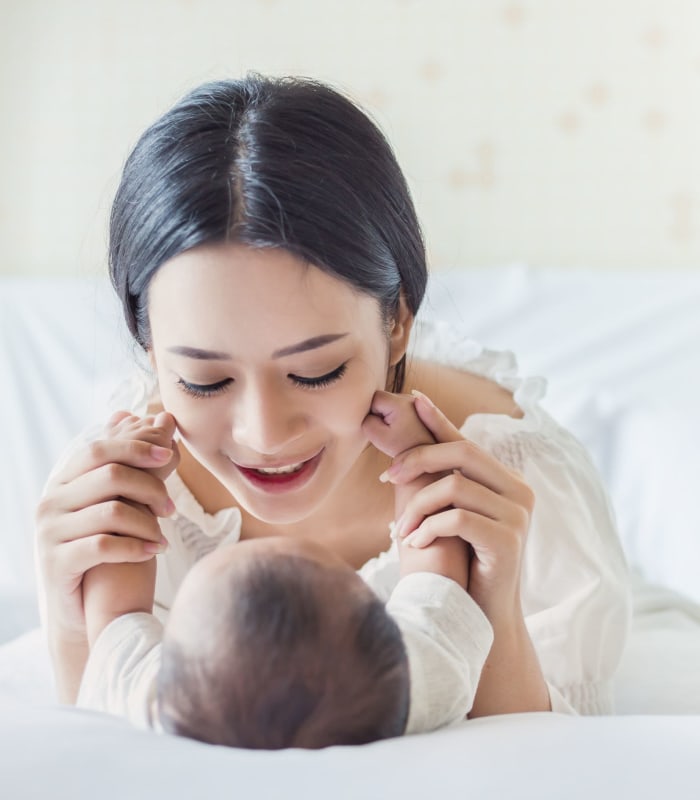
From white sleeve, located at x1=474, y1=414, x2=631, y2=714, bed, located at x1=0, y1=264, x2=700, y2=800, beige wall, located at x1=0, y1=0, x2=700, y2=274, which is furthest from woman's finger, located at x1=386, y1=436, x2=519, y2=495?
beige wall, located at x1=0, y1=0, x2=700, y2=274

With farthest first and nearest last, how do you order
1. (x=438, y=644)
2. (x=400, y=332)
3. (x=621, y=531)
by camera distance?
1. (x=621, y=531)
2. (x=400, y=332)
3. (x=438, y=644)

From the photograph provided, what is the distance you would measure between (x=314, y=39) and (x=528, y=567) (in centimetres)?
176

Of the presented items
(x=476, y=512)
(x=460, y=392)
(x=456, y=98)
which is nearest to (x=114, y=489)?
(x=476, y=512)

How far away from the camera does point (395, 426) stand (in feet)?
3.42

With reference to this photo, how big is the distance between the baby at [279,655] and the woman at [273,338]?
236 millimetres

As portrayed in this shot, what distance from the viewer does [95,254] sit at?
280 centimetres

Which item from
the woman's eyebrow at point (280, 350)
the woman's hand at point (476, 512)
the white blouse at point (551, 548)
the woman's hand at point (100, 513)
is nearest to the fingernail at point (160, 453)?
the woman's hand at point (100, 513)

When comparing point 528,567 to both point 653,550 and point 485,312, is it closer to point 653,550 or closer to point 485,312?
point 653,550

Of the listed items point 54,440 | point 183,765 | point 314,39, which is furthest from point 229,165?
point 314,39

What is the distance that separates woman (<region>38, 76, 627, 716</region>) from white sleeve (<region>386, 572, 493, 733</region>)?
0.25ft

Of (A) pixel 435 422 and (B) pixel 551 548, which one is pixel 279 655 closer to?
(A) pixel 435 422

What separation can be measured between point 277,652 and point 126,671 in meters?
0.20

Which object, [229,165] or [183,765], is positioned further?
[229,165]

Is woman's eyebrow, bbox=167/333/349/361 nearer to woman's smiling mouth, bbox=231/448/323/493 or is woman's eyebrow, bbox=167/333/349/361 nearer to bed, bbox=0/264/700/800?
woman's smiling mouth, bbox=231/448/323/493
